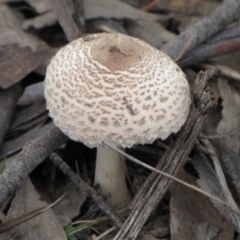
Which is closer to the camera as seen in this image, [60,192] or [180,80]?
[180,80]

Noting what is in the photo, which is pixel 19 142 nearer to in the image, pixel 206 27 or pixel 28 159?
pixel 28 159

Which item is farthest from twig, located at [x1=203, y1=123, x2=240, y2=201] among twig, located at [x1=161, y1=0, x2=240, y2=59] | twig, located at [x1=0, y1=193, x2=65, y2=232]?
twig, located at [x1=0, y1=193, x2=65, y2=232]

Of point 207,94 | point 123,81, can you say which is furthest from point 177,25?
point 123,81

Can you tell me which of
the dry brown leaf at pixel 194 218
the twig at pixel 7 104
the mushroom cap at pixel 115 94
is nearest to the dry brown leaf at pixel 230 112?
the dry brown leaf at pixel 194 218

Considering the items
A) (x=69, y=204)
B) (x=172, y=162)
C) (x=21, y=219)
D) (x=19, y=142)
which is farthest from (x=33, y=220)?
(x=172, y=162)

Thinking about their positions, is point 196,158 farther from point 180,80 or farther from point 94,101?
point 94,101

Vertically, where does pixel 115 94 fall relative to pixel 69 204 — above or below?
above

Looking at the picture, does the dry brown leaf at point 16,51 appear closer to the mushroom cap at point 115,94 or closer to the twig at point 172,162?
the mushroom cap at point 115,94

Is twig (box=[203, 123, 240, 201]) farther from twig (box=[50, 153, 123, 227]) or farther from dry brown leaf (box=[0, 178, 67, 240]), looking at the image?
dry brown leaf (box=[0, 178, 67, 240])
